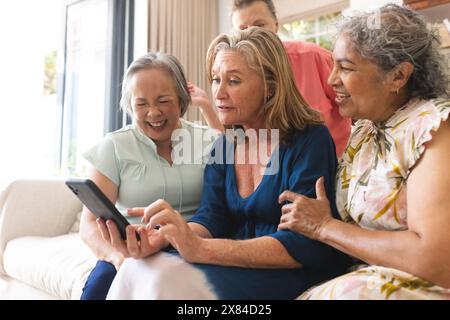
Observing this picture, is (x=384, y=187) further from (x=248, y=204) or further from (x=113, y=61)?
(x=113, y=61)

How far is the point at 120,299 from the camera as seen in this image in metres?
0.94

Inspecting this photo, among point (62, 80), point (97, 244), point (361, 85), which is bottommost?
point (97, 244)

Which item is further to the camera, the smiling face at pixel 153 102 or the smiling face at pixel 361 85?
the smiling face at pixel 153 102

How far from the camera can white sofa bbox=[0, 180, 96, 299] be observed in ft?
5.54

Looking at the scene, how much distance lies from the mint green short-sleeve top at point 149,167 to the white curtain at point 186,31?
6.29 ft

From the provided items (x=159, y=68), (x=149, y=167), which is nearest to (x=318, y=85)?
(x=159, y=68)

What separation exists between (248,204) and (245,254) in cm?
21

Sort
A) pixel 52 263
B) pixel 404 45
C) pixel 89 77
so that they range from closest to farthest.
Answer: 1. pixel 404 45
2. pixel 52 263
3. pixel 89 77

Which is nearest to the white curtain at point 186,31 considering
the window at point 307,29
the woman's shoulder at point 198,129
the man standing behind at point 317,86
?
the window at point 307,29

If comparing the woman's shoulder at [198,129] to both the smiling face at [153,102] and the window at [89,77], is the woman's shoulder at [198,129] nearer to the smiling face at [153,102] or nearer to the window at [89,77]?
the smiling face at [153,102]

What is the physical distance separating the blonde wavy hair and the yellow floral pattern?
181 millimetres

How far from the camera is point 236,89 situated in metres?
1.18

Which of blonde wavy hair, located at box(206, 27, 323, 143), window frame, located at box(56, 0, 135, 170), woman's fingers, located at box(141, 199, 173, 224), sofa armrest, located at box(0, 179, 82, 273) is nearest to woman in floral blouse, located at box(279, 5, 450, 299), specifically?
blonde wavy hair, located at box(206, 27, 323, 143)

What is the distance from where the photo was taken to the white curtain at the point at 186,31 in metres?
3.33
